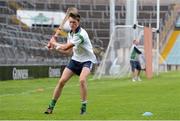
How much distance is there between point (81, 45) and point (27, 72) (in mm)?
20642

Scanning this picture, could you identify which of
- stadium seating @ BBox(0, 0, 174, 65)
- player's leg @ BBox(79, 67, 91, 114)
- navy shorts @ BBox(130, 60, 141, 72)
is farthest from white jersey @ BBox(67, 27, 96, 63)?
stadium seating @ BBox(0, 0, 174, 65)

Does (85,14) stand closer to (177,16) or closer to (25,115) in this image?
(177,16)

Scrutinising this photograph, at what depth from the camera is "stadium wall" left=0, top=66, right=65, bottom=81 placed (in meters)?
28.8

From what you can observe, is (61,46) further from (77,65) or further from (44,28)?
(44,28)

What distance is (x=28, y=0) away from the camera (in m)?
55.0

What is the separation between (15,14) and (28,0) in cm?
494

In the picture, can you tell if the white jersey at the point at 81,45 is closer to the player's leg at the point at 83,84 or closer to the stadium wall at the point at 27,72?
the player's leg at the point at 83,84

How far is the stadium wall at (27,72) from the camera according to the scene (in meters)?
28.8

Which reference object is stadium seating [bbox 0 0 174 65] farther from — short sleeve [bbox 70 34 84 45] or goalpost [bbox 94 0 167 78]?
short sleeve [bbox 70 34 84 45]

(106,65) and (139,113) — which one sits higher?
(139,113)

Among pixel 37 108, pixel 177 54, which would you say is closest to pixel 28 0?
pixel 177 54

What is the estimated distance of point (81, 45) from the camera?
10.9 metres

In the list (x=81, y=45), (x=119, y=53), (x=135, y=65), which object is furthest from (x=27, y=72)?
(x=81, y=45)

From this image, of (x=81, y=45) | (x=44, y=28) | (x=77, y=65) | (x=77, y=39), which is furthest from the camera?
(x=44, y=28)
